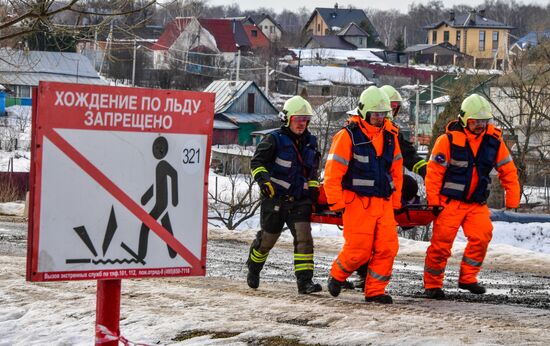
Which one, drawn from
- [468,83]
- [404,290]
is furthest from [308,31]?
[404,290]

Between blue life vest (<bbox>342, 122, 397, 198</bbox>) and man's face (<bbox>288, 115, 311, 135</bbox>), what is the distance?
73cm

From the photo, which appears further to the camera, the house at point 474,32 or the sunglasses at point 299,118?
the house at point 474,32

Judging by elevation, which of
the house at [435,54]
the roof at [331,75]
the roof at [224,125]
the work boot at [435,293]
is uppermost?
the house at [435,54]

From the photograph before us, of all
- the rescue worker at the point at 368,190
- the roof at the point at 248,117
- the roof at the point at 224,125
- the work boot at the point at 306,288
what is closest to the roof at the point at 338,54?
the roof at the point at 248,117

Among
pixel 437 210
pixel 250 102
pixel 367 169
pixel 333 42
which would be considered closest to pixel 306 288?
pixel 367 169

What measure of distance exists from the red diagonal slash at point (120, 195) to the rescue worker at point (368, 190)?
14.4ft

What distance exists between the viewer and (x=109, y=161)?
4707 mm

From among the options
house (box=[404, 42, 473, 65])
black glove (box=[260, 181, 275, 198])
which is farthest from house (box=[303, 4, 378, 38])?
black glove (box=[260, 181, 275, 198])

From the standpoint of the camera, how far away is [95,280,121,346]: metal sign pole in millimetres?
4945

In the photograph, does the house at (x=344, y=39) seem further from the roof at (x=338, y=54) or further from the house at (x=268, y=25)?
the house at (x=268, y=25)

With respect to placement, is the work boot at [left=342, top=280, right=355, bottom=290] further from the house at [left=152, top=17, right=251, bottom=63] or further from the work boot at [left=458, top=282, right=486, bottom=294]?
the house at [left=152, top=17, right=251, bottom=63]

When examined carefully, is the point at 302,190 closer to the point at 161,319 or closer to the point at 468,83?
the point at 161,319

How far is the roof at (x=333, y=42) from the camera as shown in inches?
4924

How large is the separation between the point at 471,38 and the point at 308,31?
2763 centimetres
